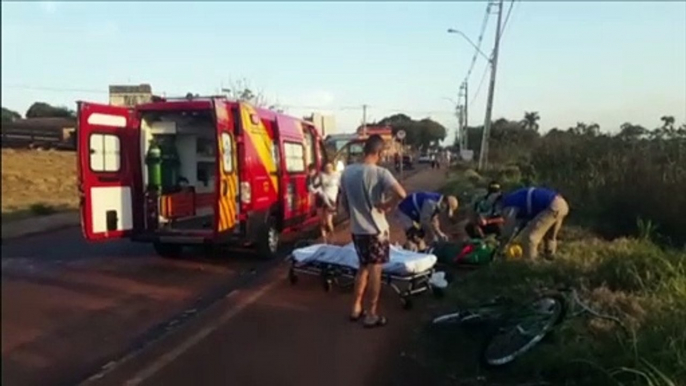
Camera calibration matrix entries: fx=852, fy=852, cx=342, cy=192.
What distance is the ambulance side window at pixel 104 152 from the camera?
11.4 m

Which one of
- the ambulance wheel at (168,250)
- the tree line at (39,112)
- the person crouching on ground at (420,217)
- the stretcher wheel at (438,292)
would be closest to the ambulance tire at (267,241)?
the ambulance wheel at (168,250)

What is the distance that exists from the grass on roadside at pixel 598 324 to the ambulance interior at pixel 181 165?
4.85 metres

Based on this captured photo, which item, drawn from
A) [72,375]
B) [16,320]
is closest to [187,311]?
[72,375]

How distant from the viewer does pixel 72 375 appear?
6.48 metres

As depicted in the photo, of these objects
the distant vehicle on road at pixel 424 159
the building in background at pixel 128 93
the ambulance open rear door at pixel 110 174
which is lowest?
the distant vehicle on road at pixel 424 159

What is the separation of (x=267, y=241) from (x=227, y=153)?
6.36ft

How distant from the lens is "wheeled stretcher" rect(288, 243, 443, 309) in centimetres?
927

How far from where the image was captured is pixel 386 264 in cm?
909

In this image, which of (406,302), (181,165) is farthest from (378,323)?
(181,165)

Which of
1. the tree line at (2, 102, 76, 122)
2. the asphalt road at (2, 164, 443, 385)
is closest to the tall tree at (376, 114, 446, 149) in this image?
the asphalt road at (2, 164, 443, 385)

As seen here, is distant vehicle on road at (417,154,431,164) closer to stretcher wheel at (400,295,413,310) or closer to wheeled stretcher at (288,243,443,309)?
wheeled stretcher at (288,243,443,309)

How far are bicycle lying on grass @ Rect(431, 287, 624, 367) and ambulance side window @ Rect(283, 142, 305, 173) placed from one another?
24.7 ft

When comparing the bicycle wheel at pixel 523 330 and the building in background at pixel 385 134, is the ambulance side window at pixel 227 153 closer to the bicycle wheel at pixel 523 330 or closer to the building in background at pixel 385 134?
the building in background at pixel 385 134

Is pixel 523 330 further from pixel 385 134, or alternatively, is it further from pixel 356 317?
pixel 385 134
